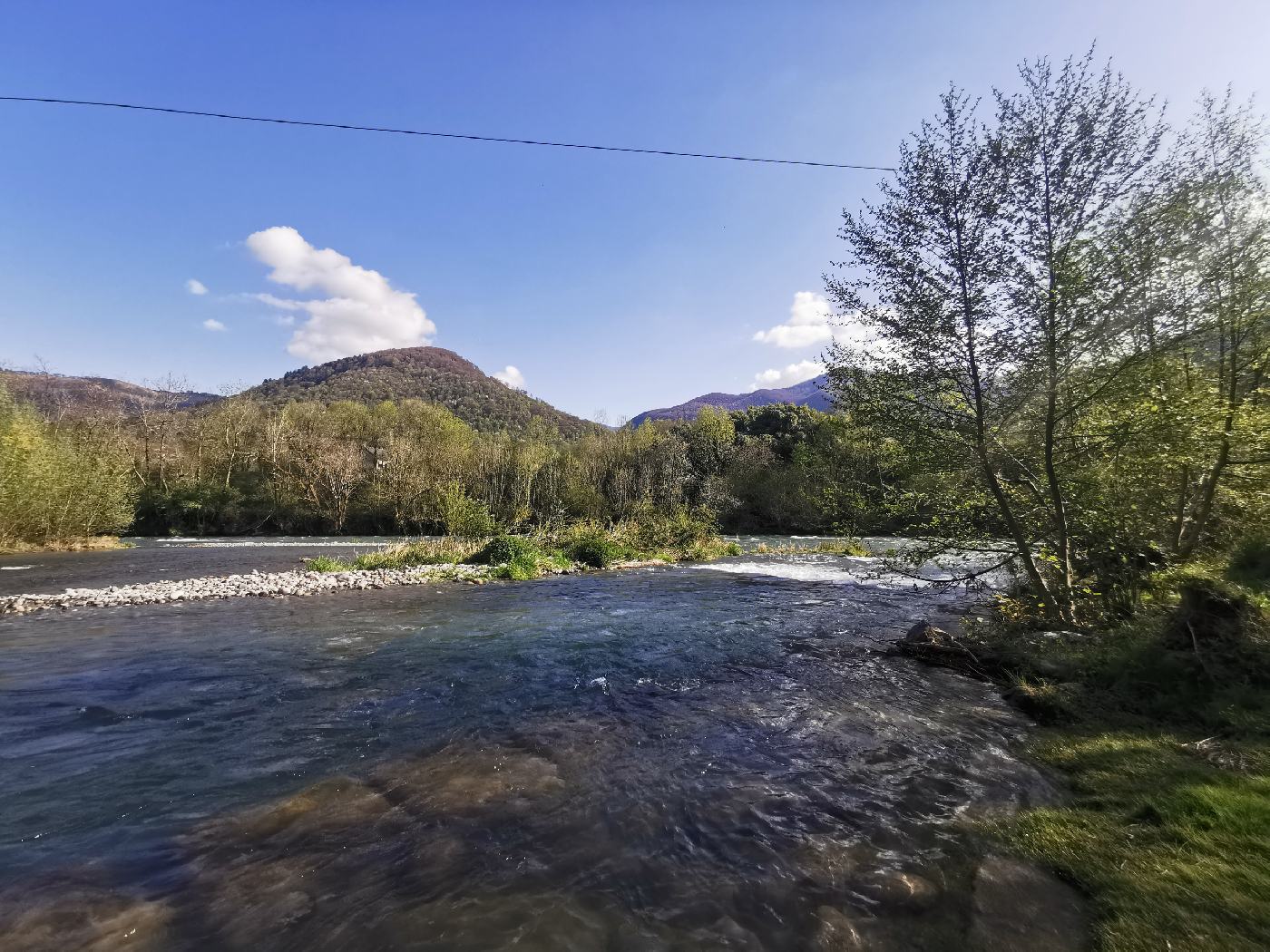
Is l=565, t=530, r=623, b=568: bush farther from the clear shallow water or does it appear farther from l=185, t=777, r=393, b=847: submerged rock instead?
l=185, t=777, r=393, b=847: submerged rock

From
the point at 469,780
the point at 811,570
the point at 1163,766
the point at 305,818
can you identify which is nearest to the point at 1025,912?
the point at 1163,766

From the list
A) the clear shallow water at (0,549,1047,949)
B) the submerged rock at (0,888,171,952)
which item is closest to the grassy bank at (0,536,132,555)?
the clear shallow water at (0,549,1047,949)

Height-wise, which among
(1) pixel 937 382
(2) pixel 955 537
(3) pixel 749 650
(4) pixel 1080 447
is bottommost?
(3) pixel 749 650

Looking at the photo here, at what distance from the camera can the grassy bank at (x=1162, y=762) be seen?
9.07ft

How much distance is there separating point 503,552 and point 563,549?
10.0ft

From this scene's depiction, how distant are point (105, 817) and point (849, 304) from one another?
418 inches

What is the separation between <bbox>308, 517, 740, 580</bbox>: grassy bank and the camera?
20078 millimetres

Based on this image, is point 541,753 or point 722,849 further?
point 541,753

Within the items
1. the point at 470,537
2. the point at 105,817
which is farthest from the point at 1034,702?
the point at 470,537

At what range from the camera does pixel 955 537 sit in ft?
28.3

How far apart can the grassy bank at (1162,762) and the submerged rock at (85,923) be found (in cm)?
510

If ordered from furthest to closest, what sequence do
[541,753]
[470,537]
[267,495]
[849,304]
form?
1. [267,495]
2. [470,537]
3. [849,304]
4. [541,753]

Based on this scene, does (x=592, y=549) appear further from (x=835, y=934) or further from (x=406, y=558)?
(x=835, y=934)

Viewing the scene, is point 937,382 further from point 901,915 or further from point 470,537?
point 470,537
